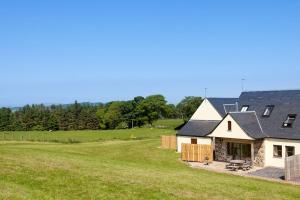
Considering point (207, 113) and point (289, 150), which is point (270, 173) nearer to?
point (289, 150)

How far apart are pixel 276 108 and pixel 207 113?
368 inches

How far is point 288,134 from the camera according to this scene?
38.7 metres

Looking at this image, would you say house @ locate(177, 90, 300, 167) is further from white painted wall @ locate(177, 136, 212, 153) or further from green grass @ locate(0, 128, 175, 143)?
green grass @ locate(0, 128, 175, 143)

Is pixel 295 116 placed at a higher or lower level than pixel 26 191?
higher

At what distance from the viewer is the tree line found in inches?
5217

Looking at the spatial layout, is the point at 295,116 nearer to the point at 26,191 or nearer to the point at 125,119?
the point at 26,191

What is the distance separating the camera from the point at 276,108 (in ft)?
141

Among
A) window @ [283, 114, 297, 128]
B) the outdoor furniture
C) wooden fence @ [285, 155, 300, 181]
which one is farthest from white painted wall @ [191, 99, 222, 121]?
wooden fence @ [285, 155, 300, 181]

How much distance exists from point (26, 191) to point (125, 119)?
12104 centimetres

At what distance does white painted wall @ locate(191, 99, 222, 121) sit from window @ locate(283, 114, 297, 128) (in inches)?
368

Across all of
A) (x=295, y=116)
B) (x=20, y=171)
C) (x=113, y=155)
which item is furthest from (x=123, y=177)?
(x=113, y=155)

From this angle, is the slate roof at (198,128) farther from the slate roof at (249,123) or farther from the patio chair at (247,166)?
the patio chair at (247,166)

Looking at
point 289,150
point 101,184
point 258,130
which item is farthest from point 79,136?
Result: point 101,184

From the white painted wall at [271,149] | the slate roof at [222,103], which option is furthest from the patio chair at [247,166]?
the slate roof at [222,103]
